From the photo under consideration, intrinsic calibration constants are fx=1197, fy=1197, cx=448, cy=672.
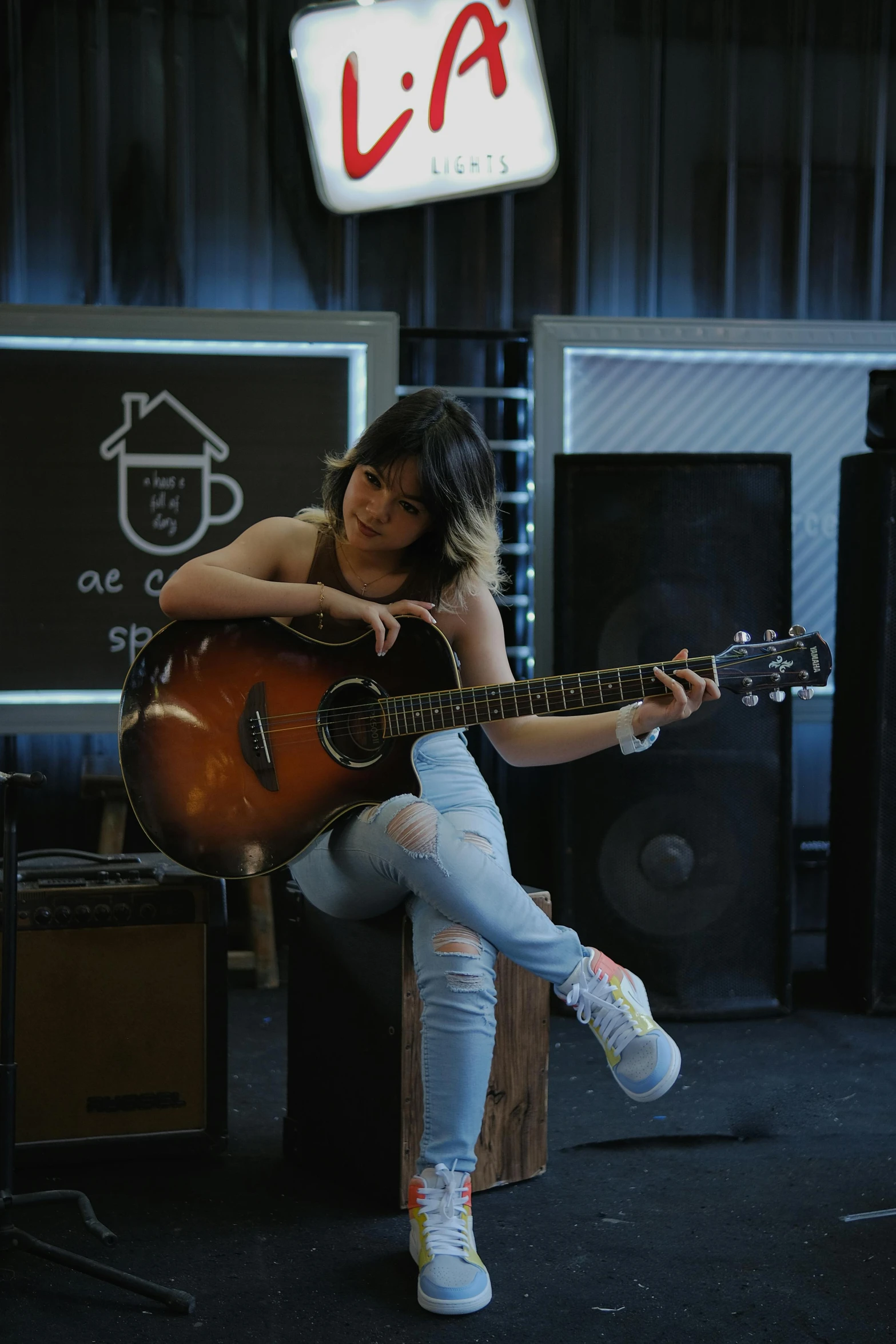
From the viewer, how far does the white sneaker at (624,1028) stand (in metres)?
1.65

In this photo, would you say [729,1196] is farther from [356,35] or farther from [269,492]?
[356,35]

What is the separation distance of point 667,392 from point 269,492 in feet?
3.78

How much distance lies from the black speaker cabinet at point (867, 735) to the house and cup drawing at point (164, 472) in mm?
1617

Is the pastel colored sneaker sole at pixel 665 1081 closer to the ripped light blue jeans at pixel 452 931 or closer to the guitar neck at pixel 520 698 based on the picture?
the ripped light blue jeans at pixel 452 931

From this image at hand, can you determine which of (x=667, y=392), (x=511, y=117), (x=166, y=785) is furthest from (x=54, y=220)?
(x=166, y=785)

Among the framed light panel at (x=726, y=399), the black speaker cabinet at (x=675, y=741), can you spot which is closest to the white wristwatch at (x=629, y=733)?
the black speaker cabinet at (x=675, y=741)


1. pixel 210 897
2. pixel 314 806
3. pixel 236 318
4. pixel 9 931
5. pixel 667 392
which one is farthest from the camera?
pixel 667 392

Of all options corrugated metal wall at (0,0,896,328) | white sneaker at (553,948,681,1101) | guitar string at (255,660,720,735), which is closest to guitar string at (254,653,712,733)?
guitar string at (255,660,720,735)

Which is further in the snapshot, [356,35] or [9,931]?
[356,35]

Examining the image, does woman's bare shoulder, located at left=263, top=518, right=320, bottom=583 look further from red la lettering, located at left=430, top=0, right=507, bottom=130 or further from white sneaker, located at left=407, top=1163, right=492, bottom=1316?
red la lettering, located at left=430, top=0, right=507, bottom=130

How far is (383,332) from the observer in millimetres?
3164

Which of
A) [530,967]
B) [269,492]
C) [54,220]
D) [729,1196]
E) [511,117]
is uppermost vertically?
[511,117]

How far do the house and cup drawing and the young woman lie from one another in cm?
126

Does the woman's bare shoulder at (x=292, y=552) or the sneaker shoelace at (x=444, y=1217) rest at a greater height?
the woman's bare shoulder at (x=292, y=552)
